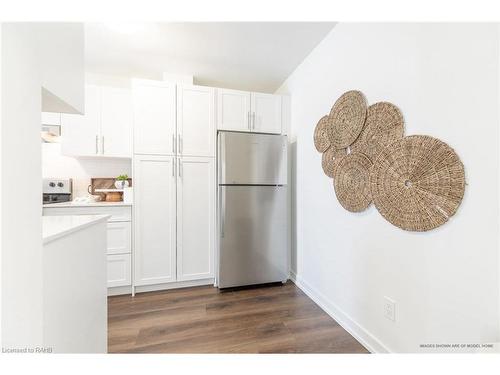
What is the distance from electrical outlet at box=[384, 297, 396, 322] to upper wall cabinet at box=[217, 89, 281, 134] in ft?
6.23

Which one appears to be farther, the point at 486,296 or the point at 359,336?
the point at 359,336

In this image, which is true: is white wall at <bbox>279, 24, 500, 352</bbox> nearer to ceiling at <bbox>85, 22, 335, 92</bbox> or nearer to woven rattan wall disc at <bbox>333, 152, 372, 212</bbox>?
woven rattan wall disc at <bbox>333, 152, 372, 212</bbox>

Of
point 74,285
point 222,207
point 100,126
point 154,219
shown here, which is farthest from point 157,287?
point 100,126

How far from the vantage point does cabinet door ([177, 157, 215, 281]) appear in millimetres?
2303

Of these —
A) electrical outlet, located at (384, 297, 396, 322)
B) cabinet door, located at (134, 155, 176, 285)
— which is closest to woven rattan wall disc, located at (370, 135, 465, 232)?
electrical outlet, located at (384, 297, 396, 322)

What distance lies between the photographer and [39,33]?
0.64 meters

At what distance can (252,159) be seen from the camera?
2303 millimetres

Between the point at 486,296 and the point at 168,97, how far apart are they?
2654mm

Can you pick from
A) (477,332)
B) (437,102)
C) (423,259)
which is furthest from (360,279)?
(437,102)

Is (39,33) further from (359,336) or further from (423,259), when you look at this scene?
(359,336)

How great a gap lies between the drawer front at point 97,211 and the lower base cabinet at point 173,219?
102 mm

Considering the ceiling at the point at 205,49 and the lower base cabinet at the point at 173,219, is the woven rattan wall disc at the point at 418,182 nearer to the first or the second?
the ceiling at the point at 205,49

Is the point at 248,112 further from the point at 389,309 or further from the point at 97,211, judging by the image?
the point at 389,309
